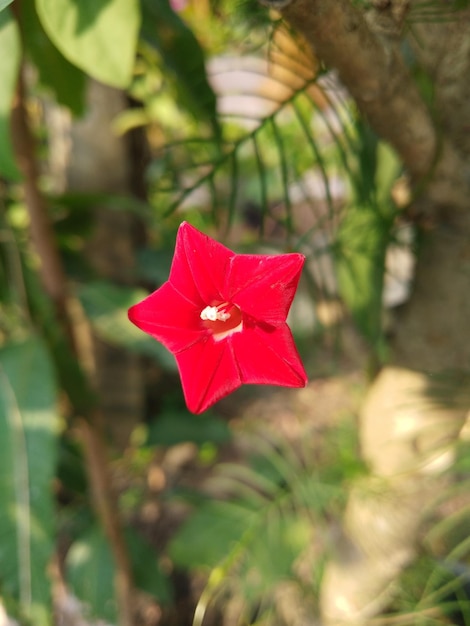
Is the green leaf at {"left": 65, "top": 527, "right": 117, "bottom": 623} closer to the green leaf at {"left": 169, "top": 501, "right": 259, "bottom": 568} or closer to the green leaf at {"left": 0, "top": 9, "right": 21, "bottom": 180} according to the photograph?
the green leaf at {"left": 169, "top": 501, "right": 259, "bottom": 568}

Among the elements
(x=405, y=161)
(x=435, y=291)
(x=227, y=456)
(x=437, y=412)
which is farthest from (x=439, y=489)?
(x=227, y=456)

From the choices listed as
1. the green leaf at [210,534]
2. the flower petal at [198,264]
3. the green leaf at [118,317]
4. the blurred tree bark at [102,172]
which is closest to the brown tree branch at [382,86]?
the flower petal at [198,264]

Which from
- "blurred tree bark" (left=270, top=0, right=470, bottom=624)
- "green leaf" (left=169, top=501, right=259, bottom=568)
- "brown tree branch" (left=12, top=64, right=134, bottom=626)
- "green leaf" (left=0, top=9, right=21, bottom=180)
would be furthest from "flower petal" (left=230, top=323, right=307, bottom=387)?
"green leaf" (left=169, top=501, right=259, bottom=568)

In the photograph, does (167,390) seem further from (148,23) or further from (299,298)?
(148,23)

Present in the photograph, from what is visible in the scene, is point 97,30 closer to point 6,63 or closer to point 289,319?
point 6,63

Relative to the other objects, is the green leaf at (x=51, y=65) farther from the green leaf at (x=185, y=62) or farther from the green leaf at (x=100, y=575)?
the green leaf at (x=100, y=575)
